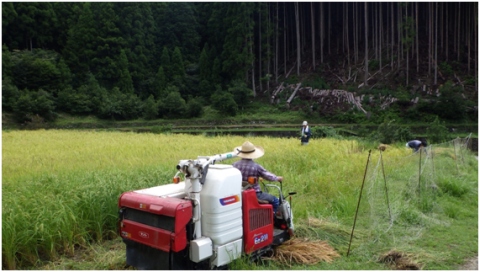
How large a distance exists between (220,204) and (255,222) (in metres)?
0.63

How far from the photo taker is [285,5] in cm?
3906

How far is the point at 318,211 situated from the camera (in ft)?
19.0

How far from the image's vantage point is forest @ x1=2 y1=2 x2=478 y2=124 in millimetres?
28219

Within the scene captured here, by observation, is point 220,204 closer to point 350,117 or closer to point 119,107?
point 350,117

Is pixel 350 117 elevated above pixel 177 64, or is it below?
below

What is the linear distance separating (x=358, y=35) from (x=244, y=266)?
36.7 metres

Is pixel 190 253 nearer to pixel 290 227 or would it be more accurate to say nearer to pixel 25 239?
pixel 290 227

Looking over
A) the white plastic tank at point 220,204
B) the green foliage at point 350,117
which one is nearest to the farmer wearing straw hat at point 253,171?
the white plastic tank at point 220,204

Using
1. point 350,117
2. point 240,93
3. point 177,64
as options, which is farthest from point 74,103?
point 350,117

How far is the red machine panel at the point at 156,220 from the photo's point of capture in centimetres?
317

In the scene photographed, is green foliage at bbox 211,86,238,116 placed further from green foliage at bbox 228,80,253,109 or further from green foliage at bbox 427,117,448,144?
green foliage at bbox 427,117,448,144

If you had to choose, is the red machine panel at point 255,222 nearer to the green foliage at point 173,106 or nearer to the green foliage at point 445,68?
the green foliage at point 173,106

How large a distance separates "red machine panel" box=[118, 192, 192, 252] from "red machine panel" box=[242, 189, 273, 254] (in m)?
0.64

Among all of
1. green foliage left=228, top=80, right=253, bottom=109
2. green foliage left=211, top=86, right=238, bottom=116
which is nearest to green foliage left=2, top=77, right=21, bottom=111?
green foliage left=211, top=86, right=238, bottom=116
